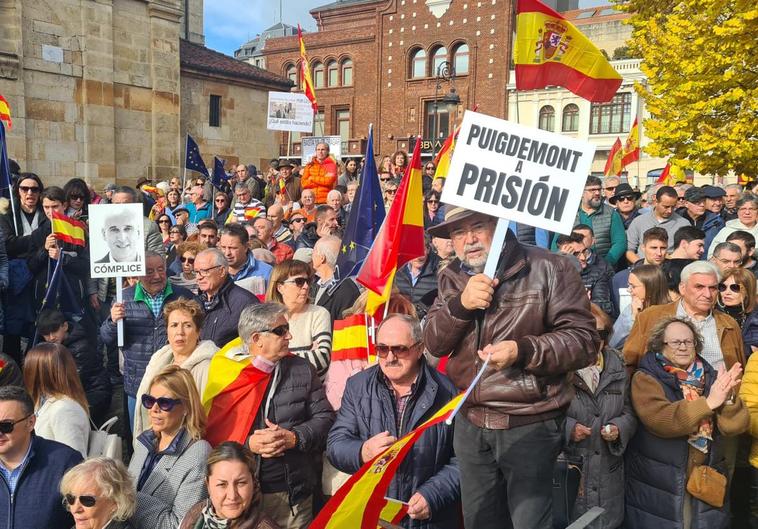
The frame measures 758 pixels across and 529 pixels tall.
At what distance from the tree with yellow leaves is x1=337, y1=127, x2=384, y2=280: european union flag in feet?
32.5

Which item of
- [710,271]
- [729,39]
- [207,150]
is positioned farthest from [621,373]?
[207,150]

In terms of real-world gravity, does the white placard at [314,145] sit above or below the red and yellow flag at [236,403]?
above

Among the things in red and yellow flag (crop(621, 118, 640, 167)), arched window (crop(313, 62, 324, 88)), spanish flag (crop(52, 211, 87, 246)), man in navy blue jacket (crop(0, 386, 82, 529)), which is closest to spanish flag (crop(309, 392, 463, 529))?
man in navy blue jacket (crop(0, 386, 82, 529))

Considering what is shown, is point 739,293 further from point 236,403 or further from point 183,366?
point 183,366

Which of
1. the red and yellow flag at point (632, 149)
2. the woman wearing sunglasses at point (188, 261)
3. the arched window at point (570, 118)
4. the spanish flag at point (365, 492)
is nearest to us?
the spanish flag at point (365, 492)

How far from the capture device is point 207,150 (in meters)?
23.0

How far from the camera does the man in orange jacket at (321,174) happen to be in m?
11.4

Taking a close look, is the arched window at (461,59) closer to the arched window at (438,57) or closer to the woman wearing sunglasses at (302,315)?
the arched window at (438,57)

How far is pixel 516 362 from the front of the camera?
2.78 m

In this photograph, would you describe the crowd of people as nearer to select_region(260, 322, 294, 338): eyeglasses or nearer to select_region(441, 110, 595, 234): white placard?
select_region(260, 322, 294, 338): eyeglasses

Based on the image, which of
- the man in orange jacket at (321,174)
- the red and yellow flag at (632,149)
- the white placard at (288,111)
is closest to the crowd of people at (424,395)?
the man in orange jacket at (321,174)

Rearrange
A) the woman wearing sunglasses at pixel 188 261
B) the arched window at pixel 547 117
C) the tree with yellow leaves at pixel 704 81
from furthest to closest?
the arched window at pixel 547 117, the tree with yellow leaves at pixel 704 81, the woman wearing sunglasses at pixel 188 261

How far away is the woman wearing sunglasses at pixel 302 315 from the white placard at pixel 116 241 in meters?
1.25

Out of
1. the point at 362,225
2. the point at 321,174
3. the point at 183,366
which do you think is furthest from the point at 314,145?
the point at 183,366
